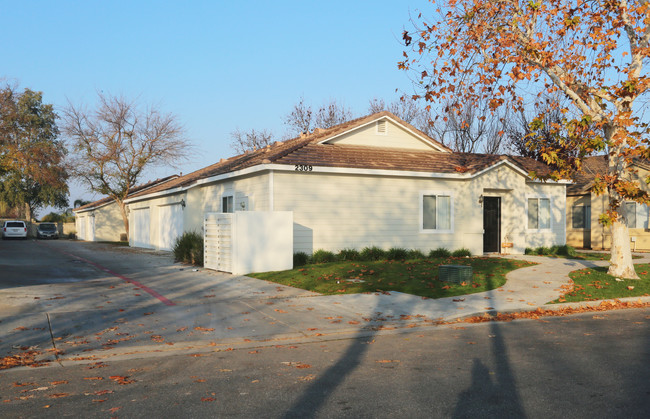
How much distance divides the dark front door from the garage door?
19.2 meters

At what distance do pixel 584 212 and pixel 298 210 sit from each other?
57.0 ft

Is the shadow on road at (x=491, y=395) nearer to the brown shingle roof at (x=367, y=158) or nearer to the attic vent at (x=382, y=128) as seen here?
the brown shingle roof at (x=367, y=158)

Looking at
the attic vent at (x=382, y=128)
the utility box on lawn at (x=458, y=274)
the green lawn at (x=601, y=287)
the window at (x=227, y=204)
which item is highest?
the attic vent at (x=382, y=128)

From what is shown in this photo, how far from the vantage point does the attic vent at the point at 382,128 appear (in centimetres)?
2268

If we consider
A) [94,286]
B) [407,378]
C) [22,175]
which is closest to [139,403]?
[407,378]

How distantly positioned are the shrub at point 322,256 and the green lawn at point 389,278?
38.5 inches

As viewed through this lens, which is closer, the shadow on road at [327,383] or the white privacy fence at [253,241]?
the shadow on road at [327,383]

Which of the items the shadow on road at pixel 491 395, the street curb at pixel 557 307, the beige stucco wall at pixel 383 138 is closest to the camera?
the shadow on road at pixel 491 395

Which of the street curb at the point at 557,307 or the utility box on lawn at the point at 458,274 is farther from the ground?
the utility box on lawn at the point at 458,274

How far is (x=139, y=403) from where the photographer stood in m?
5.46

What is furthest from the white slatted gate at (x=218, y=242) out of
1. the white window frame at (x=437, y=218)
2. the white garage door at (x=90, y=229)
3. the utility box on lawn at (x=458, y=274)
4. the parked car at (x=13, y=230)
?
the parked car at (x=13, y=230)

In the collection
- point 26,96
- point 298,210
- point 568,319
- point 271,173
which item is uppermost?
point 26,96

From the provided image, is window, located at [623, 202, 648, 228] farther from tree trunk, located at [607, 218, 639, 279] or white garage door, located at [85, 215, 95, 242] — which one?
white garage door, located at [85, 215, 95, 242]

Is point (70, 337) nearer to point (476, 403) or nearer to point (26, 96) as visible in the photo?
point (476, 403)
